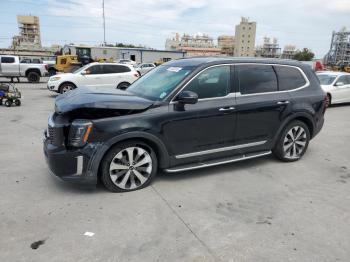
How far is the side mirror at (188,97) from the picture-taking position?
3.71m

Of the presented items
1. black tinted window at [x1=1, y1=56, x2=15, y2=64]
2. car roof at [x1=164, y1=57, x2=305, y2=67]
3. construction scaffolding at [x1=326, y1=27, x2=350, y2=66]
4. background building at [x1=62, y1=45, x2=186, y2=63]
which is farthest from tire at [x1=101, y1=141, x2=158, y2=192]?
construction scaffolding at [x1=326, y1=27, x2=350, y2=66]

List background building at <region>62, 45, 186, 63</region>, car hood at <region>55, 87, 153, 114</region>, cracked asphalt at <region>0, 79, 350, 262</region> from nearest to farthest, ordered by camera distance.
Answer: cracked asphalt at <region>0, 79, 350, 262</region> → car hood at <region>55, 87, 153, 114</region> → background building at <region>62, 45, 186, 63</region>

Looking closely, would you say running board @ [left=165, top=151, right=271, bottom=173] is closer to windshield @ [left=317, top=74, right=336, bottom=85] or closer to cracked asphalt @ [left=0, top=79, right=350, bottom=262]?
cracked asphalt @ [left=0, top=79, right=350, bottom=262]

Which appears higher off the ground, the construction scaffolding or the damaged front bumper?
the construction scaffolding

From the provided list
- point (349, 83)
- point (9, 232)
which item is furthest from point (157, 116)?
point (349, 83)

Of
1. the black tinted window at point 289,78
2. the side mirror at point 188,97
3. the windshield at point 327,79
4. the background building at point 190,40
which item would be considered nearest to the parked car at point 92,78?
the windshield at point 327,79

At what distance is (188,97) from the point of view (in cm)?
371

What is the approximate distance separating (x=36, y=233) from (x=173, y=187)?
1.78m

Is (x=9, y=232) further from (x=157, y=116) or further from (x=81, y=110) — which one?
(x=157, y=116)

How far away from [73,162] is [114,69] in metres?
10.5

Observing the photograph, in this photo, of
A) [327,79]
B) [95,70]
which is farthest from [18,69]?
[327,79]

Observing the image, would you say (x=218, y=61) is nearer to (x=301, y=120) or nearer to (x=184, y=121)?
(x=184, y=121)

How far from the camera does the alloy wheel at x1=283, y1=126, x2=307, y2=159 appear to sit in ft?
16.3

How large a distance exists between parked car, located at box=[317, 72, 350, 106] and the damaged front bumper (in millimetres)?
10996
